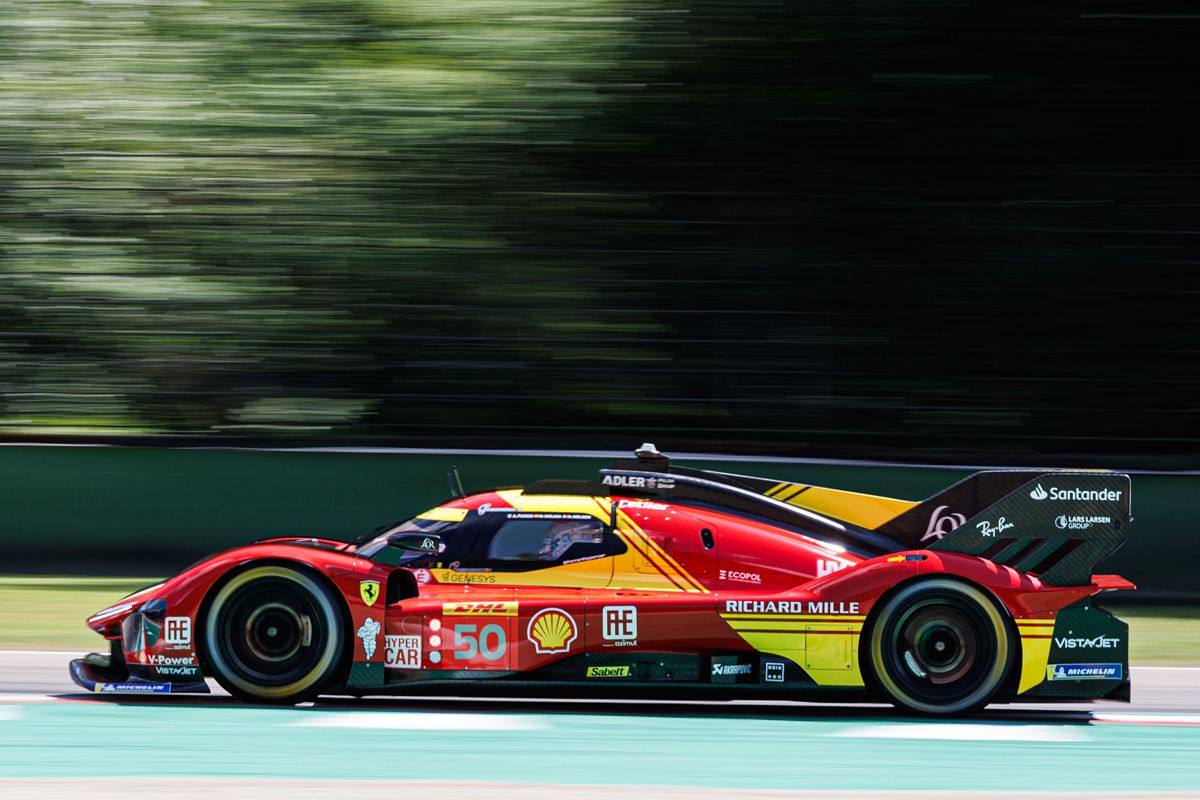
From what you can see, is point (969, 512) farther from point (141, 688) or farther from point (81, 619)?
point (81, 619)

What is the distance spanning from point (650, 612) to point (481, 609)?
2.42ft

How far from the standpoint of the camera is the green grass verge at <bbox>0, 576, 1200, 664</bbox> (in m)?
8.46

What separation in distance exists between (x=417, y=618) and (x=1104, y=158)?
8163mm

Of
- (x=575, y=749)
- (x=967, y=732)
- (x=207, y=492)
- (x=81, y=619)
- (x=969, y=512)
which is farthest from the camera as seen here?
(x=207, y=492)

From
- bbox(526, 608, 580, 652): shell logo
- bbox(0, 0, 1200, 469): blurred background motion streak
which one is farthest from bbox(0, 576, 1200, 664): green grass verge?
bbox(526, 608, 580, 652): shell logo

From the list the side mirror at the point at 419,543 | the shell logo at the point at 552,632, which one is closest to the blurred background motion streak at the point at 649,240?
the side mirror at the point at 419,543

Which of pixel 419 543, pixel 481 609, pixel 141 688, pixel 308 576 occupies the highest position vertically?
pixel 419 543

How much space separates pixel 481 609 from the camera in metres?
6.32

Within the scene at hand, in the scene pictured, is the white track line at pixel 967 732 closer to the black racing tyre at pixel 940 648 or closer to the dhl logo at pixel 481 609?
the black racing tyre at pixel 940 648

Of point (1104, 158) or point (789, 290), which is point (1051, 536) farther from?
point (1104, 158)

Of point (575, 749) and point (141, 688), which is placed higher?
point (141, 688)

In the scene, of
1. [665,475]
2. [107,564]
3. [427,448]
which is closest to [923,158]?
[427,448]

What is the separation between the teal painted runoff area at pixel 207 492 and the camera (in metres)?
11.1

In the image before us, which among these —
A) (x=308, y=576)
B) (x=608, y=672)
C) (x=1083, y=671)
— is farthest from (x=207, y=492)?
(x=1083, y=671)
